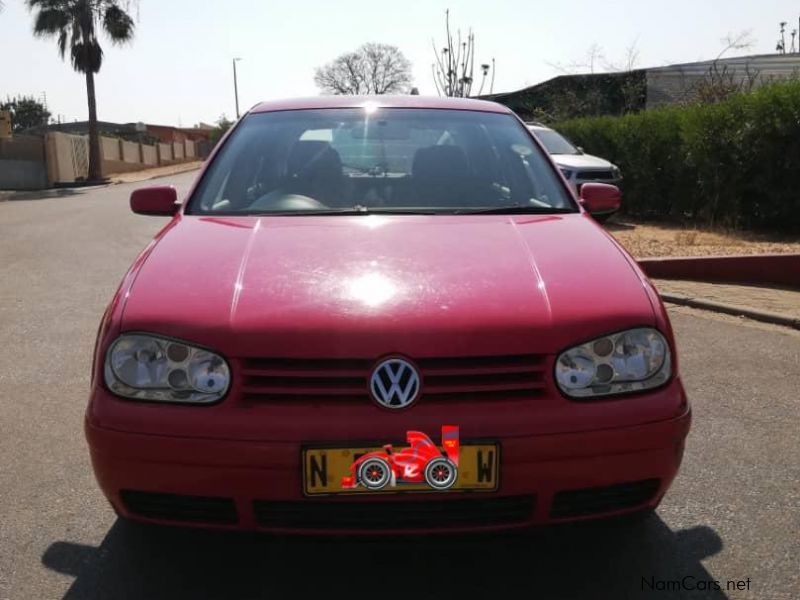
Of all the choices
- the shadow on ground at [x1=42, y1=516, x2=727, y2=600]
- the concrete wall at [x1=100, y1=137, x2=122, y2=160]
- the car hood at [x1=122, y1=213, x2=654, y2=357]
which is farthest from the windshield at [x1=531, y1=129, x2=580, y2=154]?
the concrete wall at [x1=100, y1=137, x2=122, y2=160]

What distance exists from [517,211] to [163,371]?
1588 millimetres

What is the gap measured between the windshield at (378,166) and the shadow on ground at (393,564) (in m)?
1.25

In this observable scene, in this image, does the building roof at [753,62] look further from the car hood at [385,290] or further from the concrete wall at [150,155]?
the concrete wall at [150,155]

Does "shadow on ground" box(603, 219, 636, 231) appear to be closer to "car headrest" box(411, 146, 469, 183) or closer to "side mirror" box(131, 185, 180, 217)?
"car headrest" box(411, 146, 469, 183)

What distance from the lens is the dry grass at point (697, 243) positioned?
9766 mm

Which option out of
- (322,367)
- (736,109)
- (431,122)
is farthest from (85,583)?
(736,109)

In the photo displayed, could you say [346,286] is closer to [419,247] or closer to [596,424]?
[419,247]

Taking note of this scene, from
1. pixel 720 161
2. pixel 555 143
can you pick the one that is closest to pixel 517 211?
pixel 720 161

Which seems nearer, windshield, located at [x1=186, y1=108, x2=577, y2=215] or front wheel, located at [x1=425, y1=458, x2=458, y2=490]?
front wheel, located at [x1=425, y1=458, x2=458, y2=490]

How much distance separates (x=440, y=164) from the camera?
377cm

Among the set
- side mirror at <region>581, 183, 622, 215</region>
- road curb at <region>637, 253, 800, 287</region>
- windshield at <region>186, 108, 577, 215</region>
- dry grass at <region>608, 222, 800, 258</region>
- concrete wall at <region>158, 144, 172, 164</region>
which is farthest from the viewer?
concrete wall at <region>158, 144, 172, 164</region>

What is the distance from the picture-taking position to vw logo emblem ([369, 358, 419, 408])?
235 cm

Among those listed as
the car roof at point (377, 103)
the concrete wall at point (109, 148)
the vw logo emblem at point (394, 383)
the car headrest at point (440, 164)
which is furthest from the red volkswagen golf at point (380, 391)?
the concrete wall at point (109, 148)

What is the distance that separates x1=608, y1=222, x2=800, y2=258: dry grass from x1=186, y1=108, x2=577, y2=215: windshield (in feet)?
18.1
